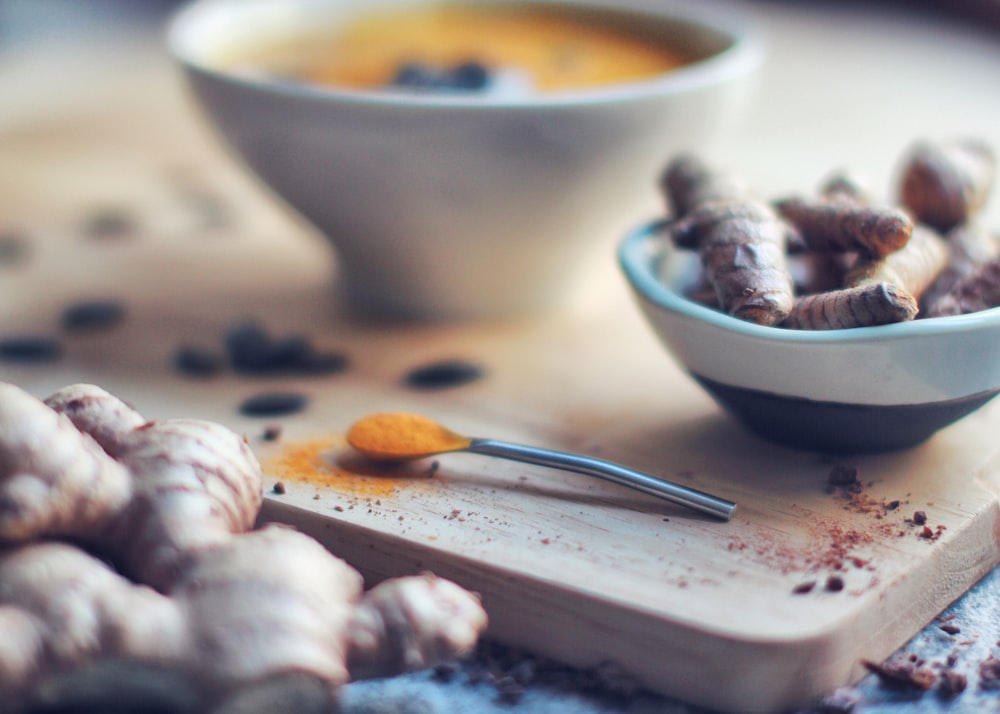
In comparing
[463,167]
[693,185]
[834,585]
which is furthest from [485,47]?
[834,585]

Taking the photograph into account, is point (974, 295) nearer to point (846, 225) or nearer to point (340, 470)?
point (846, 225)

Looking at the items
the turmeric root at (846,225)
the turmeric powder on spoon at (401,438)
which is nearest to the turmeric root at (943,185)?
the turmeric root at (846,225)

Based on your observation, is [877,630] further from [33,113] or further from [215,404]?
[33,113]

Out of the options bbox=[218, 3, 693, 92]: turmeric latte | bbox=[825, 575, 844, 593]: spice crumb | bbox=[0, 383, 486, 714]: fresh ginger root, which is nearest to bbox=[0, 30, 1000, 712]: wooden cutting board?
bbox=[825, 575, 844, 593]: spice crumb

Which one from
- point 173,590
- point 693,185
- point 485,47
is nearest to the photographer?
point 173,590

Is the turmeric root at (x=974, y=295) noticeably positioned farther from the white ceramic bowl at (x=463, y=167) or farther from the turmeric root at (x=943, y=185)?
the white ceramic bowl at (x=463, y=167)

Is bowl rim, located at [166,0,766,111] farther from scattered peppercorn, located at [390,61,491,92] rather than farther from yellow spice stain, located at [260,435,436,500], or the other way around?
yellow spice stain, located at [260,435,436,500]
